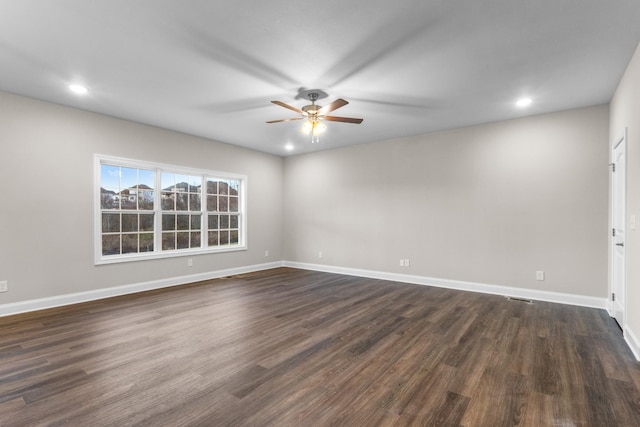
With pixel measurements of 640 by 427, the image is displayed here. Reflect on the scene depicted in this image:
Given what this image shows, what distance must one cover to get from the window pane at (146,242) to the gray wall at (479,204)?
129 inches

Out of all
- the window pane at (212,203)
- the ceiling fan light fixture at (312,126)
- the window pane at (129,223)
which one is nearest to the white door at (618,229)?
the ceiling fan light fixture at (312,126)

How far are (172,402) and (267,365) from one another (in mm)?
736

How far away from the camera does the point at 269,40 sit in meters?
2.68

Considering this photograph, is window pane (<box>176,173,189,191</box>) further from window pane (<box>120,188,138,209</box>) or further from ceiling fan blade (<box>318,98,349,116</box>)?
ceiling fan blade (<box>318,98,349,116</box>)

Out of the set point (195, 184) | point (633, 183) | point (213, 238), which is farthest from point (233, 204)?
point (633, 183)

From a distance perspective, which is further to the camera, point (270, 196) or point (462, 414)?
point (270, 196)

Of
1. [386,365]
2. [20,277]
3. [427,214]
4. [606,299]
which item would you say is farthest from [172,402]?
[606,299]

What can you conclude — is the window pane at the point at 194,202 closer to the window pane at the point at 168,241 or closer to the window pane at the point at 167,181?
the window pane at the point at 167,181

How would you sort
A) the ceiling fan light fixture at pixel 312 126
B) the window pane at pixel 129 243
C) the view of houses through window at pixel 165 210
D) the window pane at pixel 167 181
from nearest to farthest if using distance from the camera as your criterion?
the ceiling fan light fixture at pixel 312 126 → the view of houses through window at pixel 165 210 → the window pane at pixel 129 243 → the window pane at pixel 167 181

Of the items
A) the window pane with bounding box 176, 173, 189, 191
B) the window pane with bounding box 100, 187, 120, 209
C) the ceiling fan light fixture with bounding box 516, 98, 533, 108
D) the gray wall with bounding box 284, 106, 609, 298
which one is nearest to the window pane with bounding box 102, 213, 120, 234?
the window pane with bounding box 100, 187, 120, 209

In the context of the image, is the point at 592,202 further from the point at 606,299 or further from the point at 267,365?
the point at 267,365

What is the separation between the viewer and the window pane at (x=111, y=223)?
4.73m

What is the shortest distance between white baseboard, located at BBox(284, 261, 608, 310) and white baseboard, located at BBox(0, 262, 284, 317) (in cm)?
231

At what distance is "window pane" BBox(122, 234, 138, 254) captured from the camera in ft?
16.2
